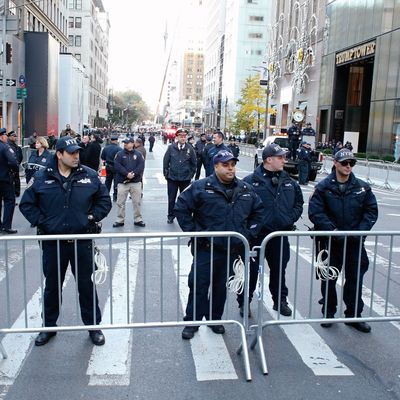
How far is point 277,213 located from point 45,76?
39.4 meters

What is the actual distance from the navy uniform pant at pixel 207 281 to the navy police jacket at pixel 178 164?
6.56 m

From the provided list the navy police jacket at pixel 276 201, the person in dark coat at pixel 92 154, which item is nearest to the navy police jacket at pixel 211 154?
the person in dark coat at pixel 92 154

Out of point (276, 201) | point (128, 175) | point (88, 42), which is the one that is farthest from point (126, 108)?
point (276, 201)

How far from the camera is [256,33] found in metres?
99.9

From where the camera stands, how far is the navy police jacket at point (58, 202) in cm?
527

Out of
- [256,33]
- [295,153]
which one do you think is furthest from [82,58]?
[295,153]

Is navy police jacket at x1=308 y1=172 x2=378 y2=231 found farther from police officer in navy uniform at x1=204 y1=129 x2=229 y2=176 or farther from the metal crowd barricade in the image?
police officer in navy uniform at x1=204 y1=129 x2=229 y2=176

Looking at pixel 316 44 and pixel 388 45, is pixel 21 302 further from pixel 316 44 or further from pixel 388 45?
pixel 316 44

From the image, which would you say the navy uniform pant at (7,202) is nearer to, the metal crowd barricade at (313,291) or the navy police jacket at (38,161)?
the navy police jacket at (38,161)

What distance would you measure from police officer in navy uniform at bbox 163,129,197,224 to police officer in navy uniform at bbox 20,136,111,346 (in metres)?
6.59

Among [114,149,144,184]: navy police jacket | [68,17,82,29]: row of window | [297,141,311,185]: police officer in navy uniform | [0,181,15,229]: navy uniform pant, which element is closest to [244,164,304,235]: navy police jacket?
[114,149,144,184]: navy police jacket

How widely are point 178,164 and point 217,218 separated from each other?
21.9 ft

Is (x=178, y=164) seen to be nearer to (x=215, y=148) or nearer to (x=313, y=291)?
(x=215, y=148)

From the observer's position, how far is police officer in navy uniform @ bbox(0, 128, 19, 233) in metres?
10.3
